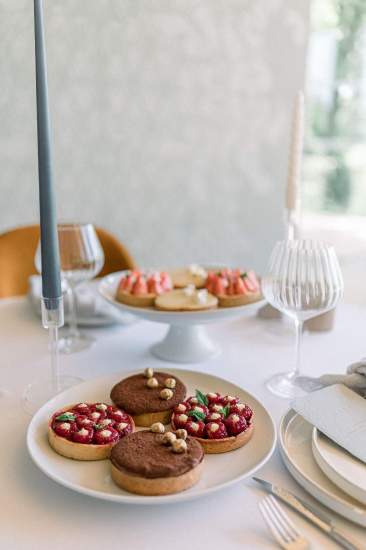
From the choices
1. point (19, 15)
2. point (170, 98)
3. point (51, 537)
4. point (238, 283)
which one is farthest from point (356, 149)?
point (51, 537)

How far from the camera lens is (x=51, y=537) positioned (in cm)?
62

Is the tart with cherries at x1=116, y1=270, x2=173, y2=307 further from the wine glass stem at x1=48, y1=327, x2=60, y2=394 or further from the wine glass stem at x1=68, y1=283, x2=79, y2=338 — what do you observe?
the wine glass stem at x1=48, y1=327, x2=60, y2=394

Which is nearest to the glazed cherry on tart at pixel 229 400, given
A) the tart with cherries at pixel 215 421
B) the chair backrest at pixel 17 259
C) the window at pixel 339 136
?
the tart with cherries at pixel 215 421

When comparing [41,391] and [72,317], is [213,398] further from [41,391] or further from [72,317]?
[72,317]

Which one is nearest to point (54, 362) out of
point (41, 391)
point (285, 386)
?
point (41, 391)

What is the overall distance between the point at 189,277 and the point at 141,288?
168mm

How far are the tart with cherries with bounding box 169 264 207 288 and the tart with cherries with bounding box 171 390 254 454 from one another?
0.48m

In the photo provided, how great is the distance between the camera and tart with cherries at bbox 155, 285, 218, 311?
1.11 meters

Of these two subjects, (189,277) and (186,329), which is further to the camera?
(189,277)

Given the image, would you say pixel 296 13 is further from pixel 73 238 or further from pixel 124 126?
pixel 73 238

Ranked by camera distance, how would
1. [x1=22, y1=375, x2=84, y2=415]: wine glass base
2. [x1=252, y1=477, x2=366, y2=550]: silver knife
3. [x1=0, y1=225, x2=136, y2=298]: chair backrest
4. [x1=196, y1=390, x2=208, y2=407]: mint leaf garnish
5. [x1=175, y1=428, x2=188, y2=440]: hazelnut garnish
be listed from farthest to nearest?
[x1=0, y1=225, x2=136, y2=298]: chair backrest, [x1=22, y1=375, x2=84, y2=415]: wine glass base, [x1=196, y1=390, x2=208, y2=407]: mint leaf garnish, [x1=175, y1=428, x2=188, y2=440]: hazelnut garnish, [x1=252, y1=477, x2=366, y2=550]: silver knife

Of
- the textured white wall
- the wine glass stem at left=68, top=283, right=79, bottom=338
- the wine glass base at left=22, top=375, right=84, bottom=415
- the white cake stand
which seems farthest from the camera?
the textured white wall

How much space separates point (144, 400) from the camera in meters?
0.81

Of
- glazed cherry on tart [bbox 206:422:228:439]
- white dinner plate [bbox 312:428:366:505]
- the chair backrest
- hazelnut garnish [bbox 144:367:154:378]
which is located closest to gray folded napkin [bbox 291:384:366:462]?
white dinner plate [bbox 312:428:366:505]
